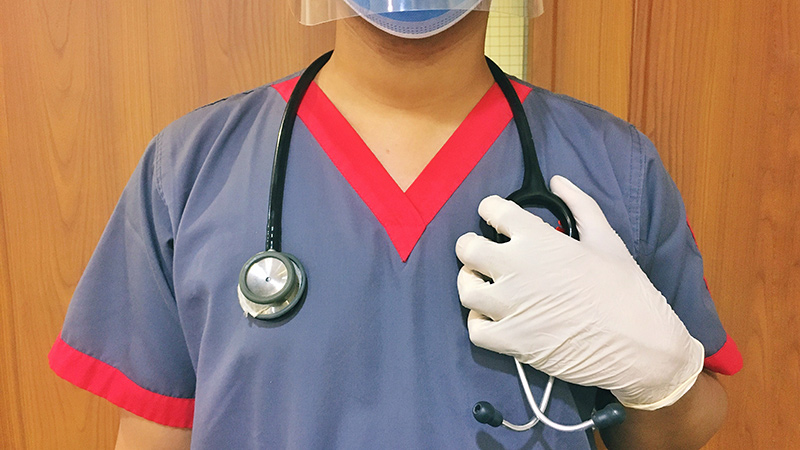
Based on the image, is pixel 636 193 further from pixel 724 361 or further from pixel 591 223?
pixel 724 361

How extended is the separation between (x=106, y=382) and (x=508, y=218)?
49 cm

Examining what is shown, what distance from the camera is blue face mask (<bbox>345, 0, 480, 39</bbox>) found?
0.63m

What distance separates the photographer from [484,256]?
61cm

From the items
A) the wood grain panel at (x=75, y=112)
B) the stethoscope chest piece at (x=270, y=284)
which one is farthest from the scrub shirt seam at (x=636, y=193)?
the wood grain panel at (x=75, y=112)

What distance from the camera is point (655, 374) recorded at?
64 cm

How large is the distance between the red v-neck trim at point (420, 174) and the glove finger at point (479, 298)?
71 millimetres

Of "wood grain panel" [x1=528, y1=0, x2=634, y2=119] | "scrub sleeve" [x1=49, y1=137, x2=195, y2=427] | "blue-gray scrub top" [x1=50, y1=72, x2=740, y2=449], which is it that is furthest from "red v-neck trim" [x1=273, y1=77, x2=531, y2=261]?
"wood grain panel" [x1=528, y1=0, x2=634, y2=119]

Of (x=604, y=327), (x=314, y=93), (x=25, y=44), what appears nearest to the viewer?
(x=604, y=327)

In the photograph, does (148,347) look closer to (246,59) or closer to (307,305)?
(307,305)

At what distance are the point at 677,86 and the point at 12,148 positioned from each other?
103 cm

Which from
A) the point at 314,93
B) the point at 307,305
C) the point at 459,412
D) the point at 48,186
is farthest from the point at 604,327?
the point at 48,186

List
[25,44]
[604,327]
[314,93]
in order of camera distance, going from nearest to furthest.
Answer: [604,327] < [314,93] < [25,44]

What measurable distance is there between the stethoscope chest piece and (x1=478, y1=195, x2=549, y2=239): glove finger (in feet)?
0.67

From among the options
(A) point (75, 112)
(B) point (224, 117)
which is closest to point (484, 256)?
(B) point (224, 117)
